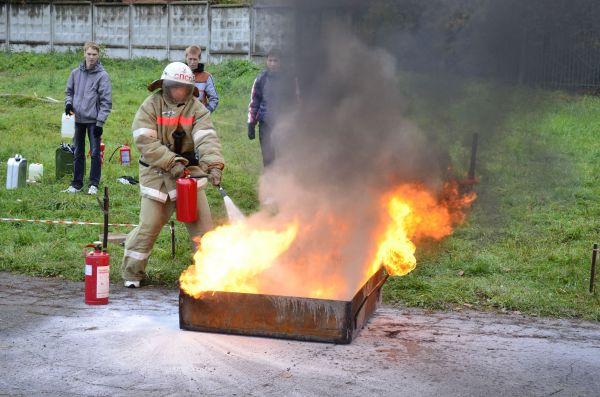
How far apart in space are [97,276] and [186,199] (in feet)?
3.47

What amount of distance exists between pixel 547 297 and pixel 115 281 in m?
4.30

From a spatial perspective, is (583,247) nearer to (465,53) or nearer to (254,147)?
(465,53)

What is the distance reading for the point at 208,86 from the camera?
12.2 m

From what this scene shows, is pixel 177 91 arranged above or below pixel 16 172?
above

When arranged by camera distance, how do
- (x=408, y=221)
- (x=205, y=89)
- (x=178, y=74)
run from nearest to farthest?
(x=178, y=74), (x=408, y=221), (x=205, y=89)

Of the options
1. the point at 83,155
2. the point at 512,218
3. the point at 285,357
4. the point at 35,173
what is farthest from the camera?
the point at 35,173

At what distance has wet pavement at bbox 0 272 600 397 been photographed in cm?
575

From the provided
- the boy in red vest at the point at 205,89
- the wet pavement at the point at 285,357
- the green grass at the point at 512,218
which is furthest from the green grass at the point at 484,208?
the boy in red vest at the point at 205,89

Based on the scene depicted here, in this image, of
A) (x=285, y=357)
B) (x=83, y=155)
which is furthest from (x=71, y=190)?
(x=285, y=357)

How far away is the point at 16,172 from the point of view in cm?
1287

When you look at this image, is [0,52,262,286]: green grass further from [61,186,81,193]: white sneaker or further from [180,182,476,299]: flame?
[180,182,476,299]: flame

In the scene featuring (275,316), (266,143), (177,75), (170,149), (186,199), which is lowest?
(275,316)

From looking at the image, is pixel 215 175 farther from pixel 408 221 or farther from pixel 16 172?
pixel 16 172

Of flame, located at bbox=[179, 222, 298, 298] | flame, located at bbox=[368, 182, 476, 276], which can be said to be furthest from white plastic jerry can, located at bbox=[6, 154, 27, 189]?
flame, located at bbox=[368, 182, 476, 276]
